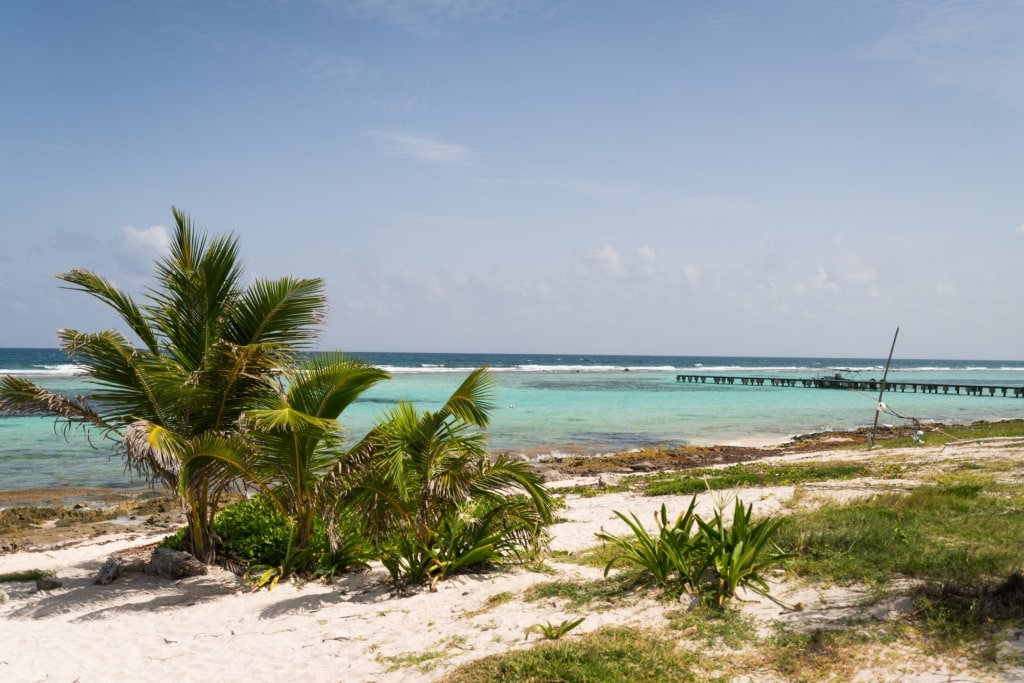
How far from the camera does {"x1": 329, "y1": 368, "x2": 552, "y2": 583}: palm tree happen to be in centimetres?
764

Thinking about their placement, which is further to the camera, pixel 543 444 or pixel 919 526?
pixel 543 444

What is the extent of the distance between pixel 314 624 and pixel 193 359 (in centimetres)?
397

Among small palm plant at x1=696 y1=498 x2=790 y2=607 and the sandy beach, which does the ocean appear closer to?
the sandy beach

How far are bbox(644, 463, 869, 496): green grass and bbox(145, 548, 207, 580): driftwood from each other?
7.65 metres

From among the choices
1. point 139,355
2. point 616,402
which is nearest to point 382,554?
point 139,355

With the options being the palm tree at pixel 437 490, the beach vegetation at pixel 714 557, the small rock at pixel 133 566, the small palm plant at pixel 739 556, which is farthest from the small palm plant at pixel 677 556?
the small rock at pixel 133 566

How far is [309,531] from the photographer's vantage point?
8578mm

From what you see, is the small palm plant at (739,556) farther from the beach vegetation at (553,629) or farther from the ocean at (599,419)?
the ocean at (599,419)

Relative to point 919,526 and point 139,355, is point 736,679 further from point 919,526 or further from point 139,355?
point 139,355

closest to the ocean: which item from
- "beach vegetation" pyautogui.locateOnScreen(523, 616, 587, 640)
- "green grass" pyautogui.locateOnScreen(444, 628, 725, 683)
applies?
"beach vegetation" pyautogui.locateOnScreen(523, 616, 587, 640)

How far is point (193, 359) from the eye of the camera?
30.0 feet

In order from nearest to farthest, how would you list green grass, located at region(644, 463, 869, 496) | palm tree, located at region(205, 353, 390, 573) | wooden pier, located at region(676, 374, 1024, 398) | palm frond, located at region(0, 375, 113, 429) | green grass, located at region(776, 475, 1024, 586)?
green grass, located at region(776, 475, 1024, 586) < palm tree, located at region(205, 353, 390, 573) < palm frond, located at region(0, 375, 113, 429) < green grass, located at region(644, 463, 869, 496) < wooden pier, located at region(676, 374, 1024, 398)

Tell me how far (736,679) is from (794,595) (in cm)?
157

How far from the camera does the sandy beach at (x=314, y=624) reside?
5.65 metres
